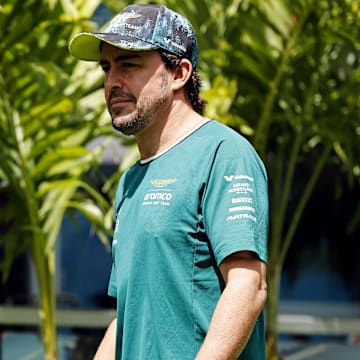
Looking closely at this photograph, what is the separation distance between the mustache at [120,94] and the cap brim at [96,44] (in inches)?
4.4

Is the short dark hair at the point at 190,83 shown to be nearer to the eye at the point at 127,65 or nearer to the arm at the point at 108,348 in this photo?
the eye at the point at 127,65

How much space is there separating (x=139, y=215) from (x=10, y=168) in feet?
7.19

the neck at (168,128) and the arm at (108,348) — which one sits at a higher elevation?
the neck at (168,128)

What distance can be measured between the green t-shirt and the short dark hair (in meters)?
0.19

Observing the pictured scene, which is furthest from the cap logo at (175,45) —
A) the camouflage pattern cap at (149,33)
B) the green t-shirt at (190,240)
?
the green t-shirt at (190,240)

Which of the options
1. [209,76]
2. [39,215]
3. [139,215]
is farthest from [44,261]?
[139,215]

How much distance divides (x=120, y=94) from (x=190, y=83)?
6.9 inches

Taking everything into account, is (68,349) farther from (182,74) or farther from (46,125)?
(182,74)

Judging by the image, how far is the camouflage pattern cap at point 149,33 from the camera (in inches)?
80.8

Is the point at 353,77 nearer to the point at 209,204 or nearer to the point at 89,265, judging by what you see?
the point at 209,204

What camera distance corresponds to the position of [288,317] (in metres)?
5.54

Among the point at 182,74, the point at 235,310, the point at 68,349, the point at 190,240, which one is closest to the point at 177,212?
the point at 190,240

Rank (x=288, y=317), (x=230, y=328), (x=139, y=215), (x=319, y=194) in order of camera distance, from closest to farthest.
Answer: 1. (x=230, y=328)
2. (x=139, y=215)
3. (x=288, y=317)
4. (x=319, y=194)

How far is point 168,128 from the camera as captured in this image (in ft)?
6.88
